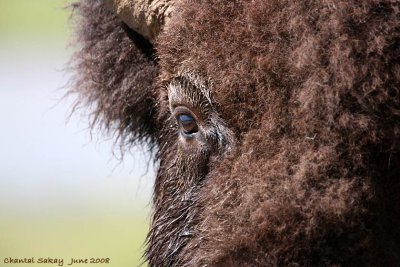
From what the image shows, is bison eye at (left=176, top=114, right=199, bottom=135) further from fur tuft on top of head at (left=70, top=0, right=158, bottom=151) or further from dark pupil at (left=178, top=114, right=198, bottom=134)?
fur tuft on top of head at (left=70, top=0, right=158, bottom=151)

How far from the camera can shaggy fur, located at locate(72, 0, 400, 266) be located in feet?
11.7

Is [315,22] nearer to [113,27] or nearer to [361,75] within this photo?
[361,75]

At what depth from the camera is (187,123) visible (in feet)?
14.9

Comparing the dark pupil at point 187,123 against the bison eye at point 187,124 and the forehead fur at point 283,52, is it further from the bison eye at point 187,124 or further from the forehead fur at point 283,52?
the forehead fur at point 283,52

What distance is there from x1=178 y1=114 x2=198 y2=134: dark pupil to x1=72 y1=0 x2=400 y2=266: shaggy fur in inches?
2.7

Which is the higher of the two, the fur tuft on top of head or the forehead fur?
the fur tuft on top of head

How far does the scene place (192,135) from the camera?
4.52 m

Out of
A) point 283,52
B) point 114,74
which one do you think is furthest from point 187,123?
point 114,74

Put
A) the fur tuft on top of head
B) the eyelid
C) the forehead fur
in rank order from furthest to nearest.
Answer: the fur tuft on top of head
the eyelid
the forehead fur

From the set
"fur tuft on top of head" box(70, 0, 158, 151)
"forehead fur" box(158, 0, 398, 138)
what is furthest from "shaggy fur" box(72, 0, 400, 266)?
"fur tuft on top of head" box(70, 0, 158, 151)

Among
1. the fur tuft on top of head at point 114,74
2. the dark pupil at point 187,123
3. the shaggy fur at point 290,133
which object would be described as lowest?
the shaggy fur at point 290,133

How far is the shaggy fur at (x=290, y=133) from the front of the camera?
11.7 ft

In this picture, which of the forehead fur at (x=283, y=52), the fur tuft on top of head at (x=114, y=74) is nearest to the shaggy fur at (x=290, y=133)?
the forehead fur at (x=283, y=52)

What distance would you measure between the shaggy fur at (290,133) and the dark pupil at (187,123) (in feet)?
0.23
